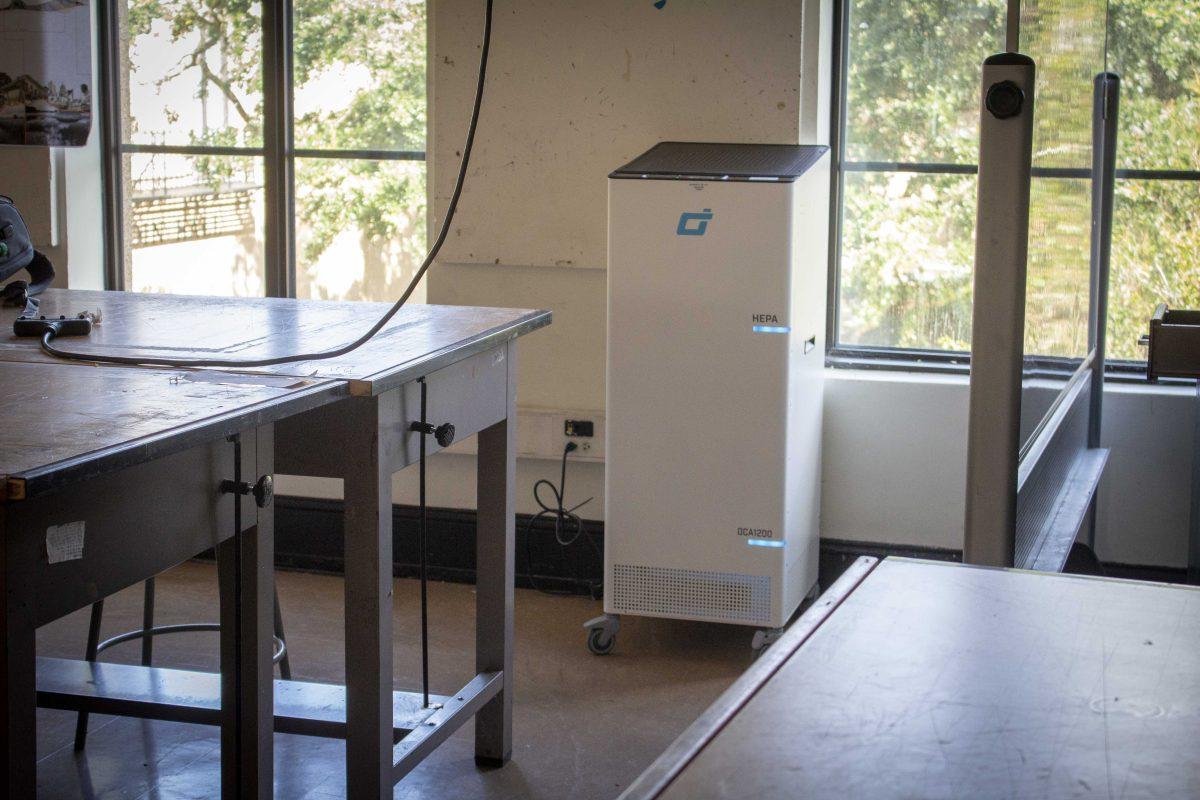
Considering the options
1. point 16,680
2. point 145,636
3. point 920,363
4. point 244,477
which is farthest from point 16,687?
point 920,363

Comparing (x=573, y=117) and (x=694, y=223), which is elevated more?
(x=573, y=117)

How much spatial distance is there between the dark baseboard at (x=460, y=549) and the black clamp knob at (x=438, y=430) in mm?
1636

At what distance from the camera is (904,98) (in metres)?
3.74

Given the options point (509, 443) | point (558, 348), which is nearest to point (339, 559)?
point (558, 348)

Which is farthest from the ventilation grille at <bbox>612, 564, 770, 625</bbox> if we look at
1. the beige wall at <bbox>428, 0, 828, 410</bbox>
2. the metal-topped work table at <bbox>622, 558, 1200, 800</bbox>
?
the metal-topped work table at <bbox>622, 558, 1200, 800</bbox>

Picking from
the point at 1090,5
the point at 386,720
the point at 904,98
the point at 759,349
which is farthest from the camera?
the point at 904,98

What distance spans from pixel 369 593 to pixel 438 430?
304mm

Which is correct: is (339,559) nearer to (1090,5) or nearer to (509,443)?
(509,443)

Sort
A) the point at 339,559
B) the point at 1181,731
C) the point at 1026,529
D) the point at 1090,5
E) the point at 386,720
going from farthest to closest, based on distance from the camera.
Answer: the point at 339,559, the point at 1090,5, the point at 386,720, the point at 1026,529, the point at 1181,731

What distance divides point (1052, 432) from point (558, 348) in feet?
5.98

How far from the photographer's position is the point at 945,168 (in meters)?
3.73

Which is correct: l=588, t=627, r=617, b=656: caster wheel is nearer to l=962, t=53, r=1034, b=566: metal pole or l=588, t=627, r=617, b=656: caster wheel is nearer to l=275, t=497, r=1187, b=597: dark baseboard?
l=275, t=497, r=1187, b=597: dark baseboard

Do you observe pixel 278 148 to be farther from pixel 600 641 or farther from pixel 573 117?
pixel 600 641

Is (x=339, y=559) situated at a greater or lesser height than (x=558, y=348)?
lesser
